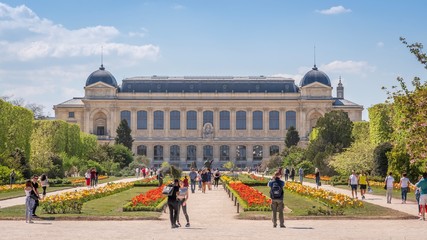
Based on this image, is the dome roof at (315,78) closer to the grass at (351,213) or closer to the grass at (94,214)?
the grass at (351,213)

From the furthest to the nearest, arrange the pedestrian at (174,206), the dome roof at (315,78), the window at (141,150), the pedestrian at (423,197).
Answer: the window at (141,150)
the dome roof at (315,78)
the pedestrian at (423,197)
the pedestrian at (174,206)

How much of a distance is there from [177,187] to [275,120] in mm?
100532

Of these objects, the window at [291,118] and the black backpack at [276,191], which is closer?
the black backpack at [276,191]

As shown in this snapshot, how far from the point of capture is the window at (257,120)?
12206 centimetres

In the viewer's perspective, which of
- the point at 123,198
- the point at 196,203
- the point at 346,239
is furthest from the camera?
the point at 123,198

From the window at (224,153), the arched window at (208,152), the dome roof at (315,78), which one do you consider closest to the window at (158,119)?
the arched window at (208,152)

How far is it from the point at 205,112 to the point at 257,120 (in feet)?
26.8

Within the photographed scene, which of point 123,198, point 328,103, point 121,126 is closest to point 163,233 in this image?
point 123,198

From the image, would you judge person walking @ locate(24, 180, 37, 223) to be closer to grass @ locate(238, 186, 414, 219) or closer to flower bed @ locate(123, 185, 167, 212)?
flower bed @ locate(123, 185, 167, 212)

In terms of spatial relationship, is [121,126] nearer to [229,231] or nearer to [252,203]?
[252,203]

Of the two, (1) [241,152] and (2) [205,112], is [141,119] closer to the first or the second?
(2) [205,112]

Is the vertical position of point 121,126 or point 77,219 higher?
point 121,126

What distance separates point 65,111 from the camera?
122625mm

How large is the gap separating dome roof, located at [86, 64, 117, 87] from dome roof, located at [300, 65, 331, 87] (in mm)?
29084
